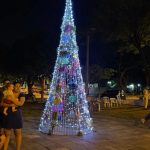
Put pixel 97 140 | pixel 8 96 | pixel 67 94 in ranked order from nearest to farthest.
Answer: pixel 8 96 → pixel 97 140 → pixel 67 94

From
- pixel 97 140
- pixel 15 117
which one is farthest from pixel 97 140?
pixel 15 117

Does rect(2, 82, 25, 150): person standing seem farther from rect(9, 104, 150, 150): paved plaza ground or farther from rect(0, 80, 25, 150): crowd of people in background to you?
rect(9, 104, 150, 150): paved plaza ground

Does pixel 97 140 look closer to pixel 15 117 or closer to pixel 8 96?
pixel 15 117

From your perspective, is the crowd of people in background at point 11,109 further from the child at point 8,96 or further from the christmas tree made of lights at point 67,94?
the christmas tree made of lights at point 67,94

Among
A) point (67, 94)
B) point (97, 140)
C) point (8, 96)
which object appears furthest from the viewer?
point (67, 94)

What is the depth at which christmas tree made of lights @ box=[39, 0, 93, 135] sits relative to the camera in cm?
1497

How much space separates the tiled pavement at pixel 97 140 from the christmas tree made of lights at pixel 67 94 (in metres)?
0.66

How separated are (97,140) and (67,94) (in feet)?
8.26

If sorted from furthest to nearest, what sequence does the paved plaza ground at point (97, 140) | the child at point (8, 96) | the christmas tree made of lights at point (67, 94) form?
the christmas tree made of lights at point (67, 94) → the paved plaza ground at point (97, 140) → the child at point (8, 96)

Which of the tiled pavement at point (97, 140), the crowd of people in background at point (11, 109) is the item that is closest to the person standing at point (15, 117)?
the crowd of people in background at point (11, 109)

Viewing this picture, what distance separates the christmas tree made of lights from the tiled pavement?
663 mm

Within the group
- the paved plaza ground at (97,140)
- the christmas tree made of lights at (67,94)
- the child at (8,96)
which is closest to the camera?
the child at (8,96)

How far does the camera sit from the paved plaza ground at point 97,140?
12.1 m

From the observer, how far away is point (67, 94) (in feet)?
49.9
